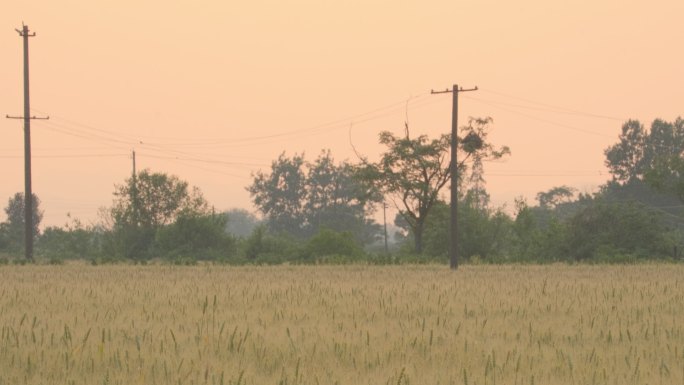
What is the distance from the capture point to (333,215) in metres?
115

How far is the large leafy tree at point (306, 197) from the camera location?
116 meters

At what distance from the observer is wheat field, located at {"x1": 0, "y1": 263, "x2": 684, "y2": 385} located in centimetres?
843

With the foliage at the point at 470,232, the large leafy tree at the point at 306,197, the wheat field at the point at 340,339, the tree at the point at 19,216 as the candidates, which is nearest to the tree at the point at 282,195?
the large leafy tree at the point at 306,197

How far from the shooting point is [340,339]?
1076 centimetres

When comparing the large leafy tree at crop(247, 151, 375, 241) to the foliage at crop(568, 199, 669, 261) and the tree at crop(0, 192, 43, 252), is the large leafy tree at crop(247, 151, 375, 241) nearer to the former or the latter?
the tree at crop(0, 192, 43, 252)

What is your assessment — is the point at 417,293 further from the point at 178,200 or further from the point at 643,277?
the point at 178,200

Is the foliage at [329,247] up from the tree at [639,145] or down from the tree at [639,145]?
down

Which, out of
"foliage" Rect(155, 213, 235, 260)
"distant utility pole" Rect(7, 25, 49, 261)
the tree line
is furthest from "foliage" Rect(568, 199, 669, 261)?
"distant utility pole" Rect(7, 25, 49, 261)

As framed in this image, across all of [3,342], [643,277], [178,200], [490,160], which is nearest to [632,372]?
[3,342]

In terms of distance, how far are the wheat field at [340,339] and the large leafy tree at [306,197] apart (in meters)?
96.8

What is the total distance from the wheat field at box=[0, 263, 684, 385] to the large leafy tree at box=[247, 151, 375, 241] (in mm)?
96773

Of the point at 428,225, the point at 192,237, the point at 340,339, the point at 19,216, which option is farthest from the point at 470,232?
the point at 19,216

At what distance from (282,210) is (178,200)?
148ft

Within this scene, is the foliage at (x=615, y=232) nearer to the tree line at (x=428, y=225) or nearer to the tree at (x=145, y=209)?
the tree line at (x=428, y=225)
